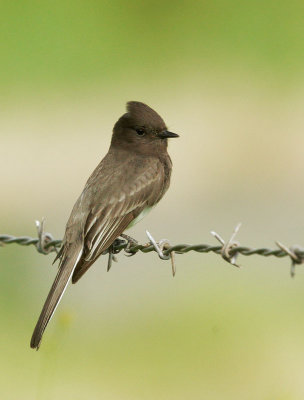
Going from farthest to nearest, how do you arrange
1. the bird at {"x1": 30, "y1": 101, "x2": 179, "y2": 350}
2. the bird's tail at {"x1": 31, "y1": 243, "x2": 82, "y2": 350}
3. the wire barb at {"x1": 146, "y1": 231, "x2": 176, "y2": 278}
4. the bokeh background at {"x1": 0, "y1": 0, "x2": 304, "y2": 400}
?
the bokeh background at {"x1": 0, "y1": 0, "x2": 304, "y2": 400} → the bird at {"x1": 30, "y1": 101, "x2": 179, "y2": 350} → the bird's tail at {"x1": 31, "y1": 243, "x2": 82, "y2": 350} → the wire barb at {"x1": 146, "y1": 231, "x2": 176, "y2": 278}

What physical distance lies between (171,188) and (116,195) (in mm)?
6413

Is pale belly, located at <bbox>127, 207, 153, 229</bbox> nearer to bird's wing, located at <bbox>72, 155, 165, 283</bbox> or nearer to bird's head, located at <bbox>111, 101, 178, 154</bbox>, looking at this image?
bird's wing, located at <bbox>72, 155, 165, 283</bbox>

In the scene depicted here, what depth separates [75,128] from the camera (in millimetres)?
15742

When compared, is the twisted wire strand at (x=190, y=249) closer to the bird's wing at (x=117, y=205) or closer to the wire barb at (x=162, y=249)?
the wire barb at (x=162, y=249)

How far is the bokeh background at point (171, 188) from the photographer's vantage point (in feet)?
30.0

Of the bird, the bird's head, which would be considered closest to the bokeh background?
the bird

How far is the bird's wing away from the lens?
702cm

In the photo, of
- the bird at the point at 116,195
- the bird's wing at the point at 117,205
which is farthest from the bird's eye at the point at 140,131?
the bird's wing at the point at 117,205

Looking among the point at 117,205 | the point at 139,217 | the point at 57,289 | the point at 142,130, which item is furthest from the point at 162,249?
the point at 142,130

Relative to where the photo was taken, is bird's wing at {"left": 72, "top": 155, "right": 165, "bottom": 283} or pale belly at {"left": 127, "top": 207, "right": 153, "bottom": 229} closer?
bird's wing at {"left": 72, "top": 155, "right": 165, "bottom": 283}

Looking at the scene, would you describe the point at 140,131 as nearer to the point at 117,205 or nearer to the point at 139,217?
the point at 139,217

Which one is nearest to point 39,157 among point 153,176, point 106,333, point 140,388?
point 106,333

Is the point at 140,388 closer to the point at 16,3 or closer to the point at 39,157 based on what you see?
the point at 39,157

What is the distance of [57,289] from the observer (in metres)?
6.70
